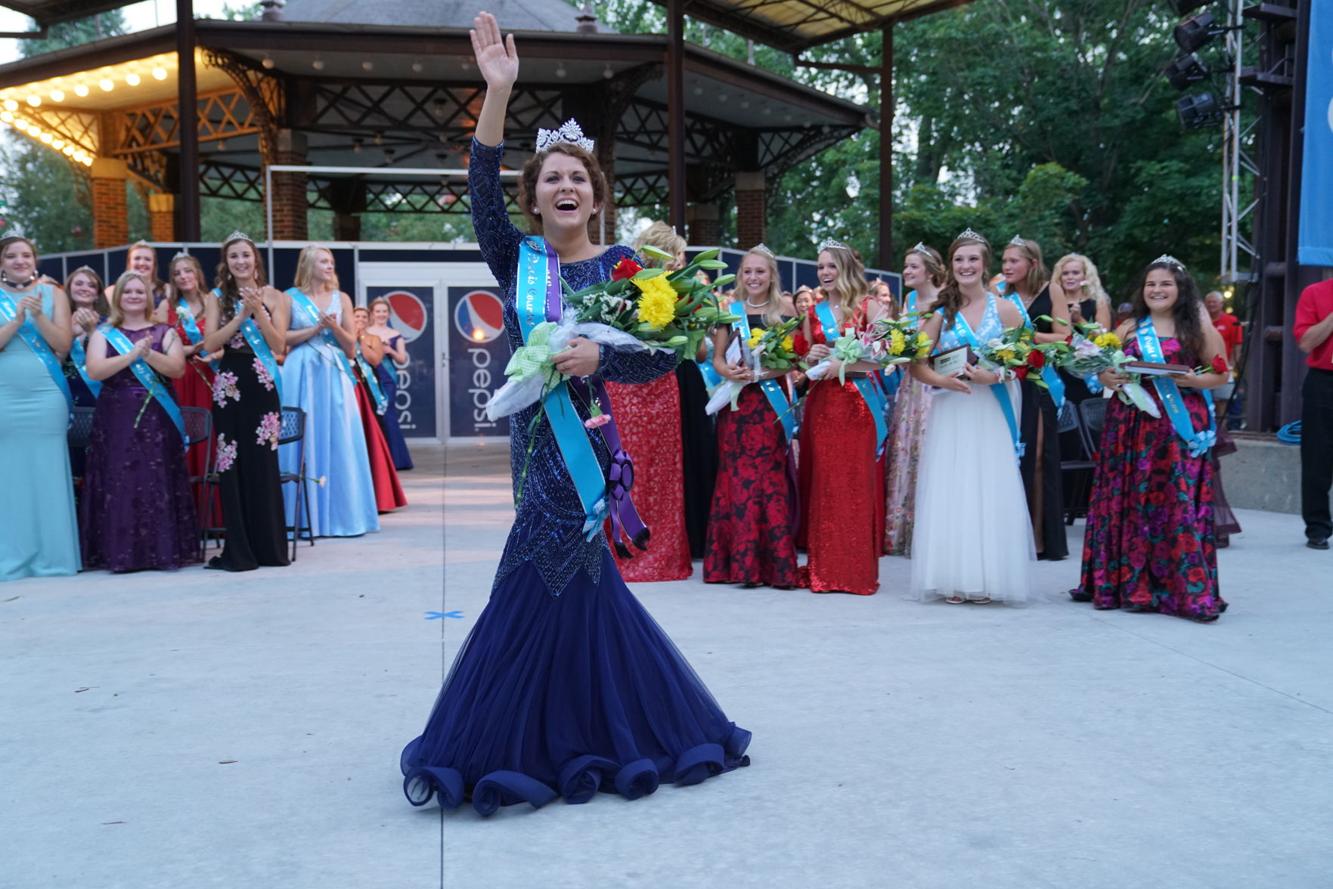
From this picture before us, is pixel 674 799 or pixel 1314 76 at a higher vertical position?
pixel 1314 76

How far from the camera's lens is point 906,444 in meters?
8.00

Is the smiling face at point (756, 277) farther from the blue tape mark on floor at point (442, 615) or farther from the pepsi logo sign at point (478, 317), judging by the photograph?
the pepsi logo sign at point (478, 317)

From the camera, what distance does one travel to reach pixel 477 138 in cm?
327

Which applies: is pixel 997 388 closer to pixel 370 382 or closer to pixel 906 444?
pixel 906 444

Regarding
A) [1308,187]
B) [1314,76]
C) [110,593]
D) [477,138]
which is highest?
[1314,76]

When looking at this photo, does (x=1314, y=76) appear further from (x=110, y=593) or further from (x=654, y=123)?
(x=654, y=123)

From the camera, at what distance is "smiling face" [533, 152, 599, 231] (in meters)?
3.41

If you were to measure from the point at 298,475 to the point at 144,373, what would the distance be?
133 cm

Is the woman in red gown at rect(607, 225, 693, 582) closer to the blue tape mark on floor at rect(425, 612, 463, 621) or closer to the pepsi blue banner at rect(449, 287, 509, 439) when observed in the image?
the blue tape mark on floor at rect(425, 612, 463, 621)

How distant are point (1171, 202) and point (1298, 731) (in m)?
21.5

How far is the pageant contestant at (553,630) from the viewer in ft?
10.6

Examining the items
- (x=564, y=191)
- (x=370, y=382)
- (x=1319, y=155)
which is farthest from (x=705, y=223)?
(x=564, y=191)

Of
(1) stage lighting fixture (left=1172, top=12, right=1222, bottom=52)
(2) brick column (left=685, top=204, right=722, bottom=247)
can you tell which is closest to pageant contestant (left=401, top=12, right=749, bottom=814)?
(1) stage lighting fixture (left=1172, top=12, right=1222, bottom=52)

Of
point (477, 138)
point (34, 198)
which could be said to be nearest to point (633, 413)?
point (477, 138)
